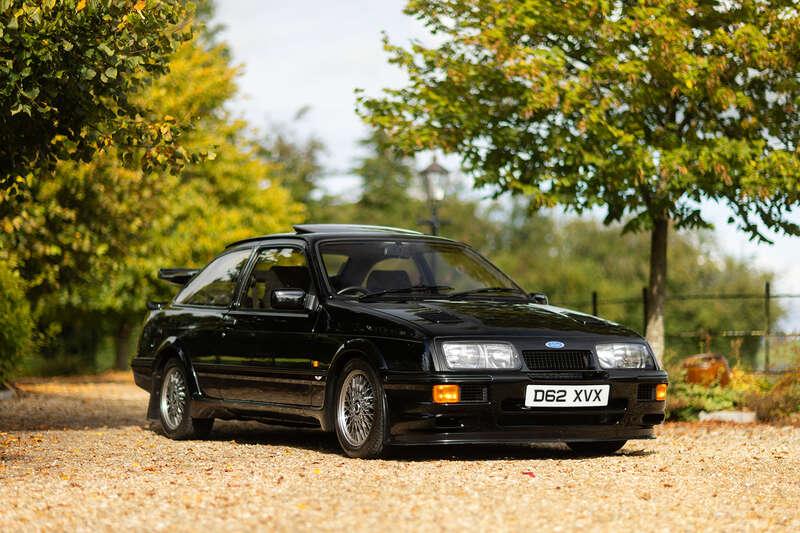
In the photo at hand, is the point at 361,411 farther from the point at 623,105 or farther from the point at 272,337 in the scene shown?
the point at 623,105

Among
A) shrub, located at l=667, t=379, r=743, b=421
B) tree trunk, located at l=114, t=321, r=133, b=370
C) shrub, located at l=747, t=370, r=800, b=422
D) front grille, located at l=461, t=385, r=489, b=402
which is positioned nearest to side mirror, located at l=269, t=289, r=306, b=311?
front grille, located at l=461, t=385, r=489, b=402

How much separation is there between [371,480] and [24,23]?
4.68 meters

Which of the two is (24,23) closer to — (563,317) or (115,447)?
(115,447)

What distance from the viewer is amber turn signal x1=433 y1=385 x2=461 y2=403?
8.58 m

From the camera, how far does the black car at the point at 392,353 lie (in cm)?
873

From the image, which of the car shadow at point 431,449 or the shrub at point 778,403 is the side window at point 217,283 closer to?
the car shadow at point 431,449

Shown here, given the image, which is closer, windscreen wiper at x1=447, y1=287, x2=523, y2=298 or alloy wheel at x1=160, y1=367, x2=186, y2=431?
windscreen wiper at x1=447, y1=287, x2=523, y2=298

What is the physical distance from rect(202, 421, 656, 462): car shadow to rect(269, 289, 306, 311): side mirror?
3.79 feet

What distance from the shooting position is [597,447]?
997 centimetres

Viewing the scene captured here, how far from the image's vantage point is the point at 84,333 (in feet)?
121

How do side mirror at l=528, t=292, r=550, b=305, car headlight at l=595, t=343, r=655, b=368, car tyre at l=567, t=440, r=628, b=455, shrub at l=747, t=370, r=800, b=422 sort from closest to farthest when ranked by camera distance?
car headlight at l=595, t=343, r=655, b=368, car tyre at l=567, t=440, r=628, b=455, side mirror at l=528, t=292, r=550, b=305, shrub at l=747, t=370, r=800, b=422

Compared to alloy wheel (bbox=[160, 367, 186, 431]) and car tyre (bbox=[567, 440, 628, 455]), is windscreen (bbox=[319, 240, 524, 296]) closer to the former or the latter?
car tyre (bbox=[567, 440, 628, 455])

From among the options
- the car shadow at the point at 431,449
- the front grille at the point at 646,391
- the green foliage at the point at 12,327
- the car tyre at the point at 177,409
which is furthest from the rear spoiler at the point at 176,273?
the green foliage at the point at 12,327

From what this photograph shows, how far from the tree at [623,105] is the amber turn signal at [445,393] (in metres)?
6.75
